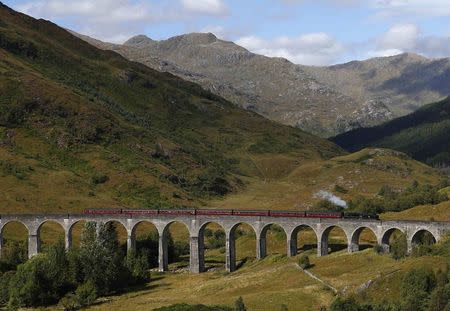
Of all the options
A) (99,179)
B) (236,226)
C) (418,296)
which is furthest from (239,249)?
(99,179)

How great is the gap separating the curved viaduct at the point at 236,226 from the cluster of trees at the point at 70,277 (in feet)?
35.7

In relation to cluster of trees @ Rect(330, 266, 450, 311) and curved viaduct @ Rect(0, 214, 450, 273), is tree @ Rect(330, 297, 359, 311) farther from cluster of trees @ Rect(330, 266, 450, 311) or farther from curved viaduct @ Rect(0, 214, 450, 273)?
curved viaduct @ Rect(0, 214, 450, 273)

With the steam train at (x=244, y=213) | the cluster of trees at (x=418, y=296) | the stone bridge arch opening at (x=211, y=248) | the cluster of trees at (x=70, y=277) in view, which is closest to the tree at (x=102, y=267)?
the cluster of trees at (x=70, y=277)

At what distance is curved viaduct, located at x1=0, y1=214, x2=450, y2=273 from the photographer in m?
94.1

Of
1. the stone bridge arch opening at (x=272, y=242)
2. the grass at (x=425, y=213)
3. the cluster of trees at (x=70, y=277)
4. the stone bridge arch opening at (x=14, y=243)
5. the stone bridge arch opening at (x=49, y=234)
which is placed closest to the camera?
the cluster of trees at (x=70, y=277)

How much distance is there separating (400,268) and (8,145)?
145 meters

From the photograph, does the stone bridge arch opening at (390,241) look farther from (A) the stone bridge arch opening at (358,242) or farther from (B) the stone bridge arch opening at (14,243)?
(B) the stone bridge arch opening at (14,243)

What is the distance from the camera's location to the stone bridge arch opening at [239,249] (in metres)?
108

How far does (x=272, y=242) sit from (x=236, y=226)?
46.1 ft

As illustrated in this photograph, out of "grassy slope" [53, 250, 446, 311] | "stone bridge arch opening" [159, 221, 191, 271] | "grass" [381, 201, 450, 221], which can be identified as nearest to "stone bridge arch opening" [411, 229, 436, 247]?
"grassy slope" [53, 250, 446, 311]

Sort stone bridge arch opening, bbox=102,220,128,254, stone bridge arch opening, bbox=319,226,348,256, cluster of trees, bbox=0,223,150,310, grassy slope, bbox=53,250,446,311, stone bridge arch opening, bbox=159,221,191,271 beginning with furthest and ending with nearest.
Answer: stone bridge arch opening, bbox=102,220,128,254, stone bridge arch opening, bbox=159,221,191,271, stone bridge arch opening, bbox=319,226,348,256, cluster of trees, bbox=0,223,150,310, grassy slope, bbox=53,250,446,311

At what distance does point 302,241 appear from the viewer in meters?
118

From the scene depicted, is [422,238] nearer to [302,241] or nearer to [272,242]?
[302,241]

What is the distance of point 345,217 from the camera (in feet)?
330
